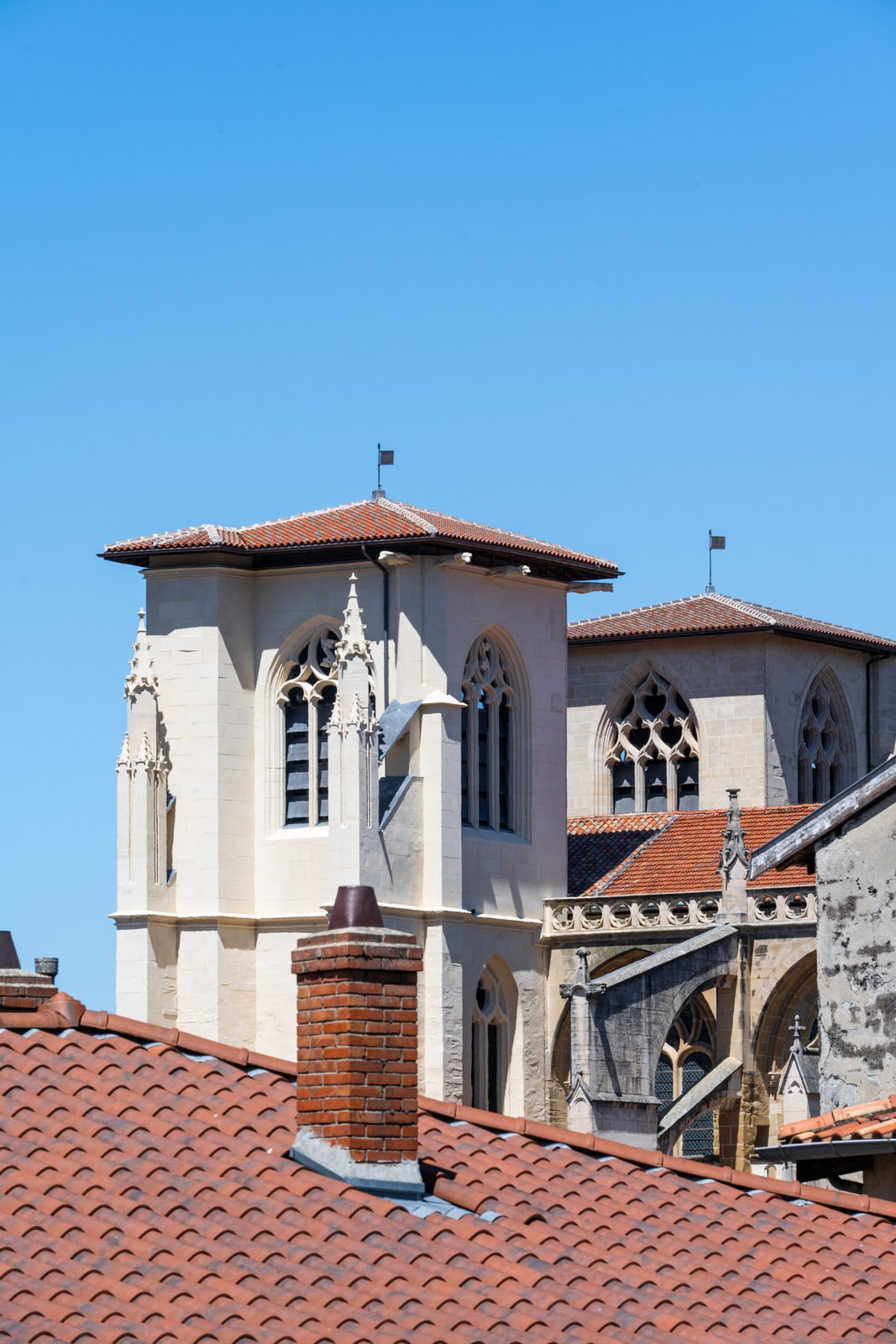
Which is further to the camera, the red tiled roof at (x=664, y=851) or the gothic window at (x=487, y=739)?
the gothic window at (x=487, y=739)

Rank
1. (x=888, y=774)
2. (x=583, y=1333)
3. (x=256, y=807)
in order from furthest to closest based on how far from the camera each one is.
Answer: (x=256, y=807) → (x=888, y=774) → (x=583, y=1333)

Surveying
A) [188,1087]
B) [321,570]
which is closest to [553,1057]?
[321,570]

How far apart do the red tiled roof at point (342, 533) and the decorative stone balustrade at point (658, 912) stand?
5848 millimetres

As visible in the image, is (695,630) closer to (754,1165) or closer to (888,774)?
(754,1165)

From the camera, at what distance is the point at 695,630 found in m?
56.5

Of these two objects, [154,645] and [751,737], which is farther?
[751,737]

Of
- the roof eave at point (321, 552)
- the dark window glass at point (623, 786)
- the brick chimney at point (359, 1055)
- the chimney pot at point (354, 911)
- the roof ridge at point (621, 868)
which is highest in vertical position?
the roof eave at point (321, 552)

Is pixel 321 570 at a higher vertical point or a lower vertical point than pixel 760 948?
higher

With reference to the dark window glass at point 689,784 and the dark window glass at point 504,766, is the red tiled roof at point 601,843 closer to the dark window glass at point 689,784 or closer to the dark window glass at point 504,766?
the dark window glass at point 689,784

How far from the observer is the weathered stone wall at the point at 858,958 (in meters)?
28.0

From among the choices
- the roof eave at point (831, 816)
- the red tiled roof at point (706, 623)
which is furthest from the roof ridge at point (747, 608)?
the roof eave at point (831, 816)

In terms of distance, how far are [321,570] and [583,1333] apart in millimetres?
33756

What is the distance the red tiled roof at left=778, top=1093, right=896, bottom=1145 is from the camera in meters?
22.5

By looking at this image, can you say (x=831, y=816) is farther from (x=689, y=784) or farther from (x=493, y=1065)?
(x=689, y=784)
